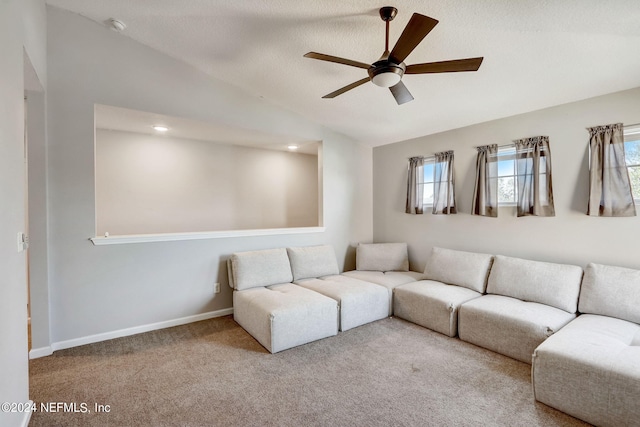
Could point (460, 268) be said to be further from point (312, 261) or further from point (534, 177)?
point (312, 261)

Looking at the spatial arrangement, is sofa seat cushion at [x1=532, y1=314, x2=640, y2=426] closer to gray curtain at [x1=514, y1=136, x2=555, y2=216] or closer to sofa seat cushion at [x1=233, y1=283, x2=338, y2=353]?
A: gray curtain at [x1=514, y1=136, x2=555, y2=216]

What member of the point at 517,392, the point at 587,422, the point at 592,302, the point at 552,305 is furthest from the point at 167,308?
the point at 592,302

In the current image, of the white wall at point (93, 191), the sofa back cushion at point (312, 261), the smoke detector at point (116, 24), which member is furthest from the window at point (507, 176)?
the smoke detector at point (116, 24)

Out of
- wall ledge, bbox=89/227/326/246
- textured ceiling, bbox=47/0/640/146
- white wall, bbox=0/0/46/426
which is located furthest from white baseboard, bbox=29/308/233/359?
textured ceiling, bbox=47/0/640/146

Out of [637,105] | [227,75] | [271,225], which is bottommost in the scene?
[271,225]

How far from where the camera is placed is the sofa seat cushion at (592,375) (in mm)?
1688

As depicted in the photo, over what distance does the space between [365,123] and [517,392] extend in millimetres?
3412

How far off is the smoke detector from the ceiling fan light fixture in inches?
98.3

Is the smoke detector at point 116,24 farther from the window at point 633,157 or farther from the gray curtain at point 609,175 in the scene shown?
the window at point 633,157

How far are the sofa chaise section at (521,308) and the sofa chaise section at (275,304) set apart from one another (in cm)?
140

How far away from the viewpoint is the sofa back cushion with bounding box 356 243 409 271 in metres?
4.42

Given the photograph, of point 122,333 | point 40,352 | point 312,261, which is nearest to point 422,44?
point 312,261

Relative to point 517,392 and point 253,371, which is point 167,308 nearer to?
point 253,371

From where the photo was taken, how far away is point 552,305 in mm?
2760
